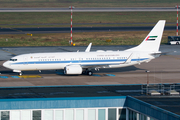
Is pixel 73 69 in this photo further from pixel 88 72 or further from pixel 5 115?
pixel 5 115

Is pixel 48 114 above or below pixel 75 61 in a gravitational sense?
below

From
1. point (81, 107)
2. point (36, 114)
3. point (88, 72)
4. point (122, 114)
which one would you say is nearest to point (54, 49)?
point (88, 72)

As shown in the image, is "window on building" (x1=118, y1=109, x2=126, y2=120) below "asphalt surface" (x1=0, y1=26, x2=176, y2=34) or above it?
below

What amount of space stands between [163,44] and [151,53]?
37.8 metres

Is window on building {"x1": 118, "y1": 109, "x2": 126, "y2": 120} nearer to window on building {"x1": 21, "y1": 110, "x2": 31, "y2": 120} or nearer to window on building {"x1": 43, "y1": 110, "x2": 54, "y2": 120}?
window on building {"x1": 43, "y1": 110, "x2": 54, "y2": 120}

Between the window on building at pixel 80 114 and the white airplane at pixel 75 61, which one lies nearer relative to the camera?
the window on building at pixel 80 114

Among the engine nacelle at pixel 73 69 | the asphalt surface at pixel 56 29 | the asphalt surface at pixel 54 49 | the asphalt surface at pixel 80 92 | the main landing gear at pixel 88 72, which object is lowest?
the asphalt surface at pixel 80 92

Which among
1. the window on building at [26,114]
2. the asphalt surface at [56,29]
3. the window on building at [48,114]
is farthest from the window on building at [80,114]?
the asphalt surface at [56,29]

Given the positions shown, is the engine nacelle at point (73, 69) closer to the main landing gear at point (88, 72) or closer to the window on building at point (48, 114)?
the main landing gear at point (88, 72)

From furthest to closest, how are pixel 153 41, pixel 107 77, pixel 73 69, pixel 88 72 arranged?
pixel 153 41 → pixel 88 72 → pixel 107 77 → pixel 73 69

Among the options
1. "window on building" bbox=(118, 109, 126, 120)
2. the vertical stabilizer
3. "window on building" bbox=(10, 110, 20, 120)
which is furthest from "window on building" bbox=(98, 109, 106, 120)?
the vertical stabilizer

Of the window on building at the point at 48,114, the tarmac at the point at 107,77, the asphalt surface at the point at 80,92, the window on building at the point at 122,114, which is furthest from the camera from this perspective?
the tarmac at the point at 107,77

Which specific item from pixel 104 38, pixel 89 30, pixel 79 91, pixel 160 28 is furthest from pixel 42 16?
pixel 79 91

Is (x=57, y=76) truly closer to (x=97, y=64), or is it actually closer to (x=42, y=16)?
(x=97, y=64)
